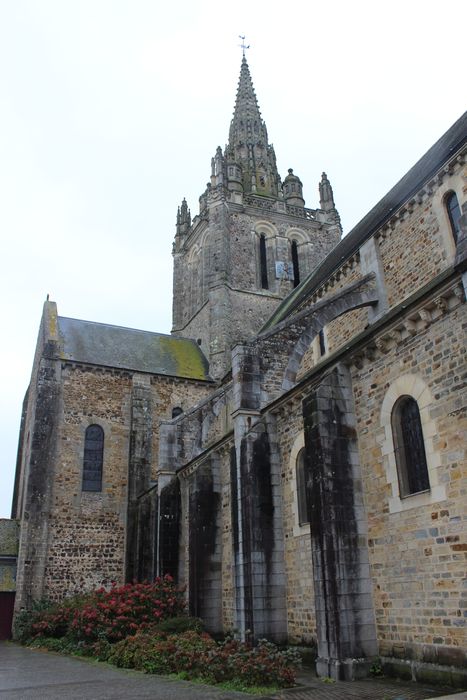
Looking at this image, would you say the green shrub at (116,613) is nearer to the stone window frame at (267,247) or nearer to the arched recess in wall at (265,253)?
the stone window frame at (267,247)

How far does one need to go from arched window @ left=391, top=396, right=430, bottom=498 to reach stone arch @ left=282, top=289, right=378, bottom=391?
4.30 meters

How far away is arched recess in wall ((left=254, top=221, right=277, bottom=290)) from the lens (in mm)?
29203

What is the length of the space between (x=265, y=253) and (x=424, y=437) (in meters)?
22.9

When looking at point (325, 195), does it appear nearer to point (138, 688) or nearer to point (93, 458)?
point (93, 458)

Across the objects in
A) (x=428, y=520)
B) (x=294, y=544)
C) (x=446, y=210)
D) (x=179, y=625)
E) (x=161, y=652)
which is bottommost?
(x=161, y=652)

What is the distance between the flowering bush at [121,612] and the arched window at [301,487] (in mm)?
5073

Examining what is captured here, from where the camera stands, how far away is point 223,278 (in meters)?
27.5

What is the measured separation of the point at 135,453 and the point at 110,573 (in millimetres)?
4219

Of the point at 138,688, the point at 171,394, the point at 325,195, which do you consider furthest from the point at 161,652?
the point at 325,195

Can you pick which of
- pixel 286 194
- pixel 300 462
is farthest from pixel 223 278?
pixel 300 462

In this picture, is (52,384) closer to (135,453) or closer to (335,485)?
(135,453)

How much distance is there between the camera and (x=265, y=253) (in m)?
30.2

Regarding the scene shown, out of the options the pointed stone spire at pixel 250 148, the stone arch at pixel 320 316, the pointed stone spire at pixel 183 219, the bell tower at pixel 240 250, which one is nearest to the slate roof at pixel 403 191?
the stone arch at pixel 320 316

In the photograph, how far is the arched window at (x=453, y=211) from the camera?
1216 centimetres
